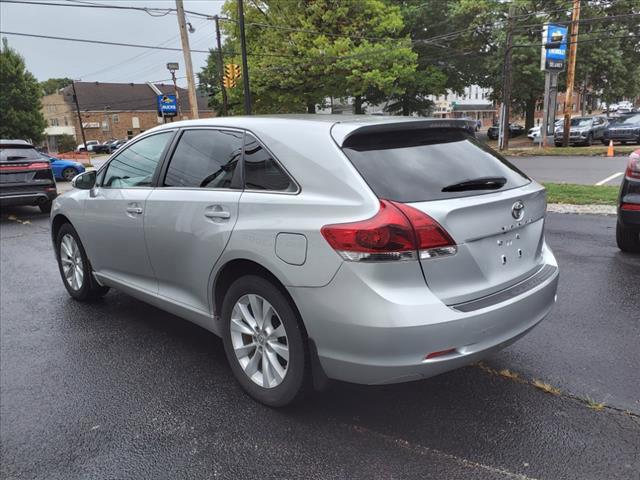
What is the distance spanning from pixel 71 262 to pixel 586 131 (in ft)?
88.5

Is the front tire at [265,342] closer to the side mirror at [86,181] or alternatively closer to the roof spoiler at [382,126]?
the roof spoiler at [382,126]

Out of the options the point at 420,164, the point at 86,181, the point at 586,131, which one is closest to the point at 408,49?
the point at 586,131

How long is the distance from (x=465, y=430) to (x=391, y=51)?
1097 inches

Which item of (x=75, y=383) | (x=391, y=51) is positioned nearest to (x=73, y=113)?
(x=391, y=51)

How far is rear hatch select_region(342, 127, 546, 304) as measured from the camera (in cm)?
249

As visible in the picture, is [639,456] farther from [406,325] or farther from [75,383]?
[75,383]

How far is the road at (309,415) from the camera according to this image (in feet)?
8.09

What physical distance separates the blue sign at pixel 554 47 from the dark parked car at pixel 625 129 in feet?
13.1

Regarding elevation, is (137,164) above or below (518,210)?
above

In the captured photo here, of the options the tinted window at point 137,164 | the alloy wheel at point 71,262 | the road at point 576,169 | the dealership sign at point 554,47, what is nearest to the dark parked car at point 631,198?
the tinted window at point 137,164

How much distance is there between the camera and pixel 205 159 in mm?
3398

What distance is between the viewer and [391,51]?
91.8 feet

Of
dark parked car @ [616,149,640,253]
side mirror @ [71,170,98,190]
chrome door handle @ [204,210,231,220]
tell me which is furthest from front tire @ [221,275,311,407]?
dark parked car @ [616,149,640,253]

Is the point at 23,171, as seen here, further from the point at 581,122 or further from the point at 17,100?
the point at 17,100
